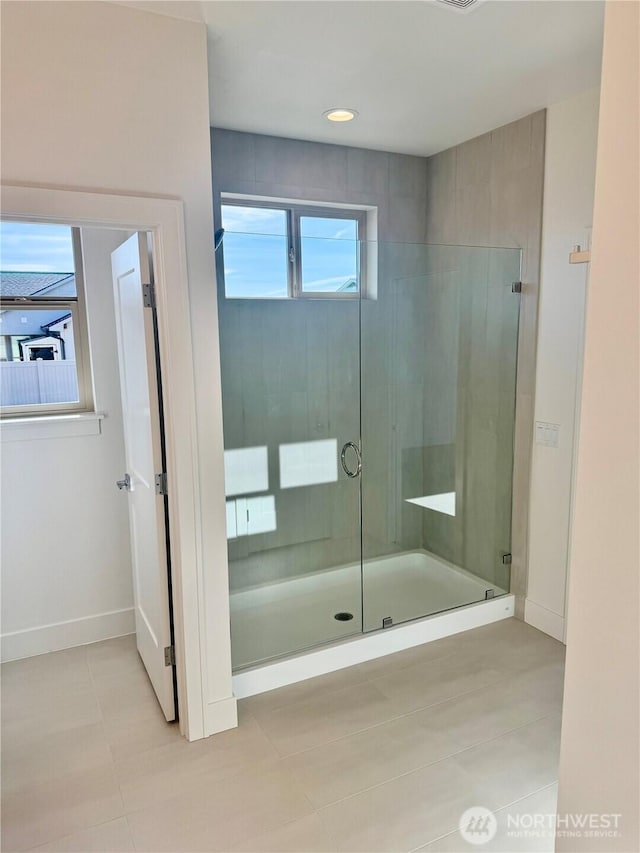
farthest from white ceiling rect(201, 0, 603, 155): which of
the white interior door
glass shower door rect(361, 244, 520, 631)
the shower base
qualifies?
the shower base

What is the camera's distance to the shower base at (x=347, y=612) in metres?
2.77

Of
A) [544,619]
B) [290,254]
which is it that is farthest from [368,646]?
[290,254]

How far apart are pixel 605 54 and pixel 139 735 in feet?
8.78

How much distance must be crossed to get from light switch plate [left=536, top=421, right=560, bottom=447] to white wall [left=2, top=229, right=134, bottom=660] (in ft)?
7.51

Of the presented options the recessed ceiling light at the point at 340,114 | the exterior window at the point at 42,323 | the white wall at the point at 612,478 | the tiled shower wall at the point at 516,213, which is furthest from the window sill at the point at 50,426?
the white wall at the point at 612,478

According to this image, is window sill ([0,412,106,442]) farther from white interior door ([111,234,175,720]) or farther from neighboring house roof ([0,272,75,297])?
neighboring house roof ([0,272,75,297])

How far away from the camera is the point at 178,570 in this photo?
90.5 inches

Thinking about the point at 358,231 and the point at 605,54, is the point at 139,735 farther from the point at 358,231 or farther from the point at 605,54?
the point at 358,231

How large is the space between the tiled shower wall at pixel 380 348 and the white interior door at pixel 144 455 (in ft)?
1.76

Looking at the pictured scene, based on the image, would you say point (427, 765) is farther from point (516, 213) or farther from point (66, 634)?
point (516, 213)

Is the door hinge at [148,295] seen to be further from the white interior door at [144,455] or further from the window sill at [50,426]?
the window sill at [50,426]

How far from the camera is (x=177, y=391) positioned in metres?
2.17

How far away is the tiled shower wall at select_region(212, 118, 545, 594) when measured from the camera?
3164mm

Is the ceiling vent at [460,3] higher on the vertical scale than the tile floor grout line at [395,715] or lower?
higher
